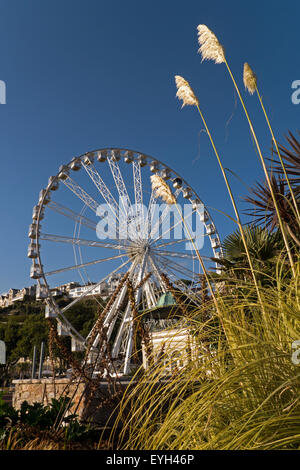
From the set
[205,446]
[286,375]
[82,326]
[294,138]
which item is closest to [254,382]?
[286,375]

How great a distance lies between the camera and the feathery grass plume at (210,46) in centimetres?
306

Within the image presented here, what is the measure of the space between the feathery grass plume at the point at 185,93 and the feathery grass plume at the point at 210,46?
27 centimetres

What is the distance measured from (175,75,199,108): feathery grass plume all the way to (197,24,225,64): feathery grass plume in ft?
0.88

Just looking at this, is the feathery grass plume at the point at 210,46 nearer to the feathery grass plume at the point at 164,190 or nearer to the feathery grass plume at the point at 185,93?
the feathery grass plume at the point at 185,93

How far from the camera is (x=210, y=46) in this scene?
310 cm

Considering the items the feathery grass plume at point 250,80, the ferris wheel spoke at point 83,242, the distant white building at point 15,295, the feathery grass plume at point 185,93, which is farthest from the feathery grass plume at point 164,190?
the distant white building at point 15,295

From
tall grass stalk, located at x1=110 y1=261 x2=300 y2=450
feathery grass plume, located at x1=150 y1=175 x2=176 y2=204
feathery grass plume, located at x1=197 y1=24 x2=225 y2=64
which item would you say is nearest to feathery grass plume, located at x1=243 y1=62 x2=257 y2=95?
feathery grass plume, located at x1=197 y1=24 x2=225 y2=64

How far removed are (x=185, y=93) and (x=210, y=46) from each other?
1.31 feet

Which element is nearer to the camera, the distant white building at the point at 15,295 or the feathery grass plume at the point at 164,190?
the feathery grass plume at the point at 164,190

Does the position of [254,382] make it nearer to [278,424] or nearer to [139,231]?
[278,424]

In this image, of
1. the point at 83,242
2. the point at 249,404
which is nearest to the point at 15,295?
the point at 83,242

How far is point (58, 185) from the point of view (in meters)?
19.8

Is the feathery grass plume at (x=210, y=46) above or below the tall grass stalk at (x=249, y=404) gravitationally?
above

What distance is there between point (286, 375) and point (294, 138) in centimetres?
605
